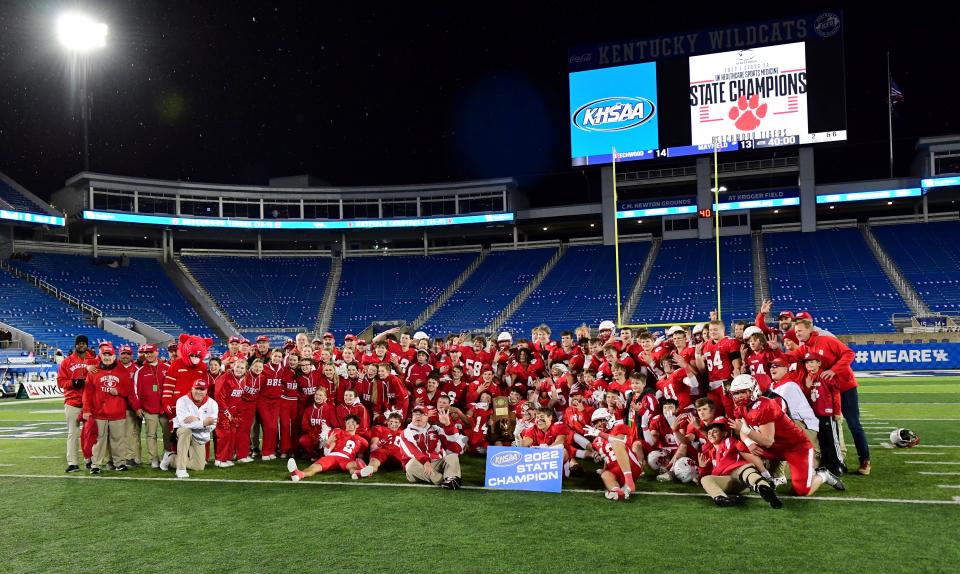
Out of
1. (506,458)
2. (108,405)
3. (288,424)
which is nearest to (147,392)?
(108,405)

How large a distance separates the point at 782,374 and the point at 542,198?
37.6 meters

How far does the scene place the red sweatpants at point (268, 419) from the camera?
9.55 metres

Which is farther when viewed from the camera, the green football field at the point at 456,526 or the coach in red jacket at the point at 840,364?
the coach in red jacket at the point at 840,364

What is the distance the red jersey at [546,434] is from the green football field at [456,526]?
0.53 m

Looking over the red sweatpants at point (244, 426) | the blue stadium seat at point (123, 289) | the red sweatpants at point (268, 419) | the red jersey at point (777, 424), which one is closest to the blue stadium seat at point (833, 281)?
the red jersey at point (777, 424)

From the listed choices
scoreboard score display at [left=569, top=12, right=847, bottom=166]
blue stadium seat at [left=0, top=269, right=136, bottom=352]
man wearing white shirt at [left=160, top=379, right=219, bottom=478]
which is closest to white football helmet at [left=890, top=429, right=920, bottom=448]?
man wearing white shirt at [left=160, top=379, right=219, bottom=478]

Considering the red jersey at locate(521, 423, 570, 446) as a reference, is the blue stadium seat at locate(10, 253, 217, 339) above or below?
above

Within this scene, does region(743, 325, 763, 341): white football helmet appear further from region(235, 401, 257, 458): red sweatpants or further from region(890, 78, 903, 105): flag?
region(890, 78, 903, 105): flag

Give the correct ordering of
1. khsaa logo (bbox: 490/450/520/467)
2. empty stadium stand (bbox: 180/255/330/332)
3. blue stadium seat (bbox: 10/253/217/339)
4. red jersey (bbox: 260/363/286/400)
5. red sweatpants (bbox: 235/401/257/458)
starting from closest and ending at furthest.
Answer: khsaa logo (bbox: 490/450/520/467) → red sweatpants (bbox: 235/401/257/458) → red jersey (bbox: 260/363/286/400) → blue stadium seat (bbox: 10/253/217/339) → empty stadium stand (bbox: 180/255/330/332)

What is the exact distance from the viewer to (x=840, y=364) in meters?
7.35

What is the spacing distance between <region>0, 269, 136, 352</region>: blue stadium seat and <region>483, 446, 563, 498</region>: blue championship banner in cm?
2774

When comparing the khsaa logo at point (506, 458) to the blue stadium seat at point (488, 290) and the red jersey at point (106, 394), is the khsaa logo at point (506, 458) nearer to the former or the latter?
the red jersey at point (106, 394)

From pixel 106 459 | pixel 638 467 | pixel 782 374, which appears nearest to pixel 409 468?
pixel 638 467

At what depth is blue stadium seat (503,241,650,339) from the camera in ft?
111
